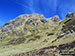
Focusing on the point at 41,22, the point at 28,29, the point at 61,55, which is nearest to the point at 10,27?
the point at 28,29

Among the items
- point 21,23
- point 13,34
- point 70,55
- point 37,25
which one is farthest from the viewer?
point 21,23

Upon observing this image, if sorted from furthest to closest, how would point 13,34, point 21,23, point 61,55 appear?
point 21,23, point 13,34, point 61,55

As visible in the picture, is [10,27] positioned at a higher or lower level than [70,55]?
higher

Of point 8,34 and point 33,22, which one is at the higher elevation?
point 33,22

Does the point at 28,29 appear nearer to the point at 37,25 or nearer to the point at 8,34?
the point at 37,25

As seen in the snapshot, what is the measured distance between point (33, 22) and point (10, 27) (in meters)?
50.3

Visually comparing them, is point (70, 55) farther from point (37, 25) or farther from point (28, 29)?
point (37, 25)

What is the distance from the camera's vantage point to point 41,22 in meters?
186

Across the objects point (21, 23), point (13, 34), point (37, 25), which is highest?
point (21, 23)

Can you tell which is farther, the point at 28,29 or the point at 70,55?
the point at 28,29

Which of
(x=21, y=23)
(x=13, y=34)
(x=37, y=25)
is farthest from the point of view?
(x=21, y=23)

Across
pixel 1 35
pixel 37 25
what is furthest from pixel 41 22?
pixel 1 35

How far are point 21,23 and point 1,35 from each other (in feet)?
157

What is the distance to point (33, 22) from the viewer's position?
178250mm
